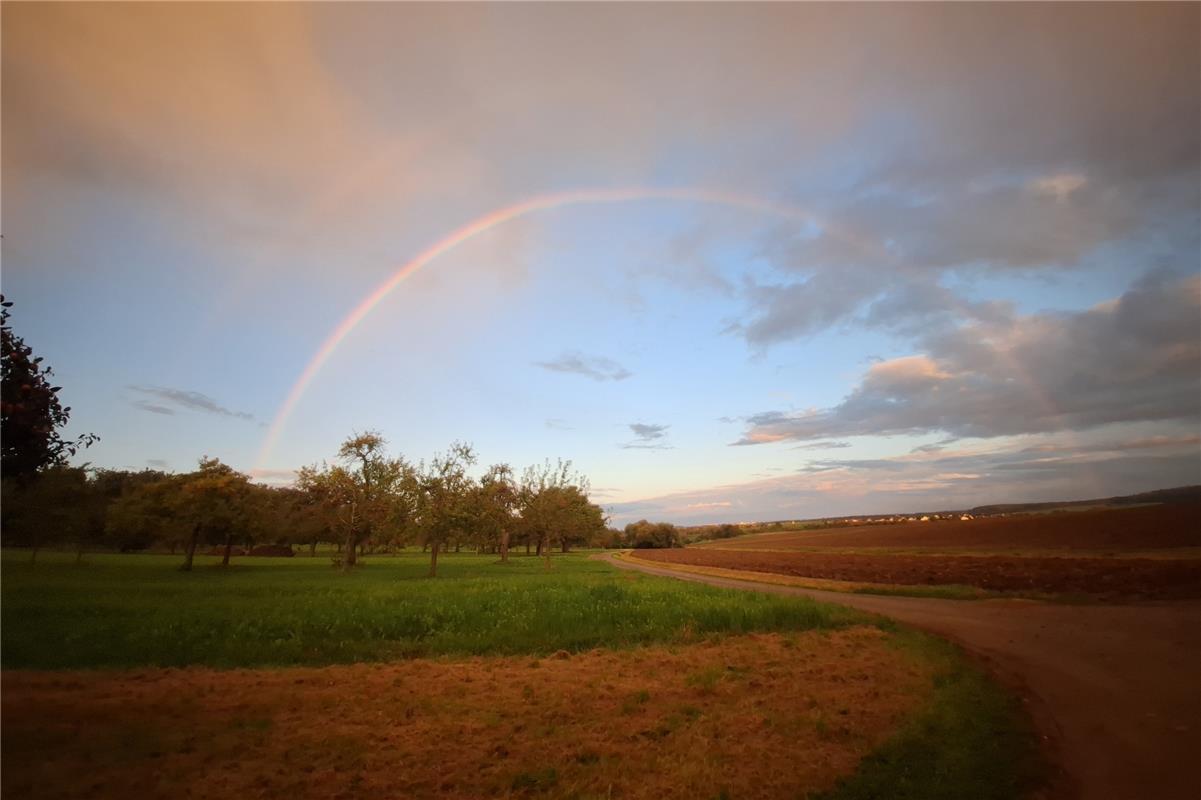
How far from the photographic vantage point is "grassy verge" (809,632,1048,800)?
21.9 feet

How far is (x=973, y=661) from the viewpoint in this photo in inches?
538

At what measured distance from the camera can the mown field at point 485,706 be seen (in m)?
6.72

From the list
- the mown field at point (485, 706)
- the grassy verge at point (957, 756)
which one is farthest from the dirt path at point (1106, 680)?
the mown field at point (485, 706)

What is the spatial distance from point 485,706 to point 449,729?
1.27 metres

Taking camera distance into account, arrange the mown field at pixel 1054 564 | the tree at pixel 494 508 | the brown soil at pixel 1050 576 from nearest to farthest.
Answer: the brown soil at pixel 1050 576 < the mown field at pixel 1054 564 < the tree at pixel 494 508

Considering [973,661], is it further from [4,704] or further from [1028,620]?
[4,704]

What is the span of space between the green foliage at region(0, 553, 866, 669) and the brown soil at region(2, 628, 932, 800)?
5.36 feet

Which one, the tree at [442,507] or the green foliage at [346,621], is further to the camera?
the tree at [442,507]

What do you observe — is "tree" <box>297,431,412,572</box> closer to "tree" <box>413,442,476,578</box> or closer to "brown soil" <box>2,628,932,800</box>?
"tree" <box>413,442,476,578</box>

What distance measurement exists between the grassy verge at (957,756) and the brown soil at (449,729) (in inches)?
14.1

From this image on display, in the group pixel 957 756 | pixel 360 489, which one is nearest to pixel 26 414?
pixel 957 756

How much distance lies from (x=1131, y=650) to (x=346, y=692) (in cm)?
1924

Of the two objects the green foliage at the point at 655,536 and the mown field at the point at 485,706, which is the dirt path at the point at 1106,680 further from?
the green foliage at the point at 655,536

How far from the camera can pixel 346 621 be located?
638 inches
